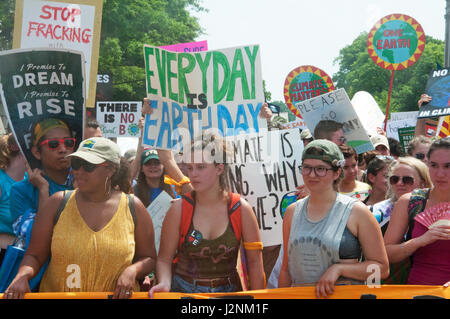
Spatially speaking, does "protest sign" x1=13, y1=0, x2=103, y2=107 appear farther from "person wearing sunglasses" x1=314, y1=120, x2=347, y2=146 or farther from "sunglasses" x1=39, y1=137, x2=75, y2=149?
"person wearing sunglasses" x1=314, y1=120, x2=347, y2=146

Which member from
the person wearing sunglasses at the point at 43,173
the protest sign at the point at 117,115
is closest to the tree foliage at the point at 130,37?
the protest sign at the point at 117,115

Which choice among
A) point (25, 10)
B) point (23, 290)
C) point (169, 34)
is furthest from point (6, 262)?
point (169, 34)

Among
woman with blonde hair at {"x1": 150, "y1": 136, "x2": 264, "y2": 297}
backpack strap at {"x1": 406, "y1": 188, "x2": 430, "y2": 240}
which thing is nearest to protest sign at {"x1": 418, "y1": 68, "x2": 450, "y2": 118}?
backpack strap at {"x1": 406, "y1": 188, "x2": 430, "y2": 240}

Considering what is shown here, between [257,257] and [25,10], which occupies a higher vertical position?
[25,10]

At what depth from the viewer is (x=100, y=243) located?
3.04 metres

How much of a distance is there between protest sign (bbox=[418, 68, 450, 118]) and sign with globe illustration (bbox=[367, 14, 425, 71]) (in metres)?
1.71

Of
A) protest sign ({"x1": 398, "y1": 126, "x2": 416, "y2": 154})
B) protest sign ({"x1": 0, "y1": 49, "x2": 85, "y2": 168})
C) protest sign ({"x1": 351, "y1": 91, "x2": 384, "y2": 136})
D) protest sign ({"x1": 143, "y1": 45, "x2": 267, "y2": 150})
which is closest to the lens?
protest sign ({"x1": 0, "y1": 49, "x2": 85, "y2": 168})

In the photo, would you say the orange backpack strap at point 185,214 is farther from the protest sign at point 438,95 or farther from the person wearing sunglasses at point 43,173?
the protest sign at point 438,95

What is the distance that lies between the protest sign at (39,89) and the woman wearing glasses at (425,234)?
215 cm

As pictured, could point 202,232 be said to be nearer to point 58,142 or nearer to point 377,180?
point 58,142

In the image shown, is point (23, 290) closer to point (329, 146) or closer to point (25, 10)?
point (329, 146)

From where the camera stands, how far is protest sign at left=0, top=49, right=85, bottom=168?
12.3 feet

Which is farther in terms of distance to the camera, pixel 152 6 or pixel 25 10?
pixel 152 6
